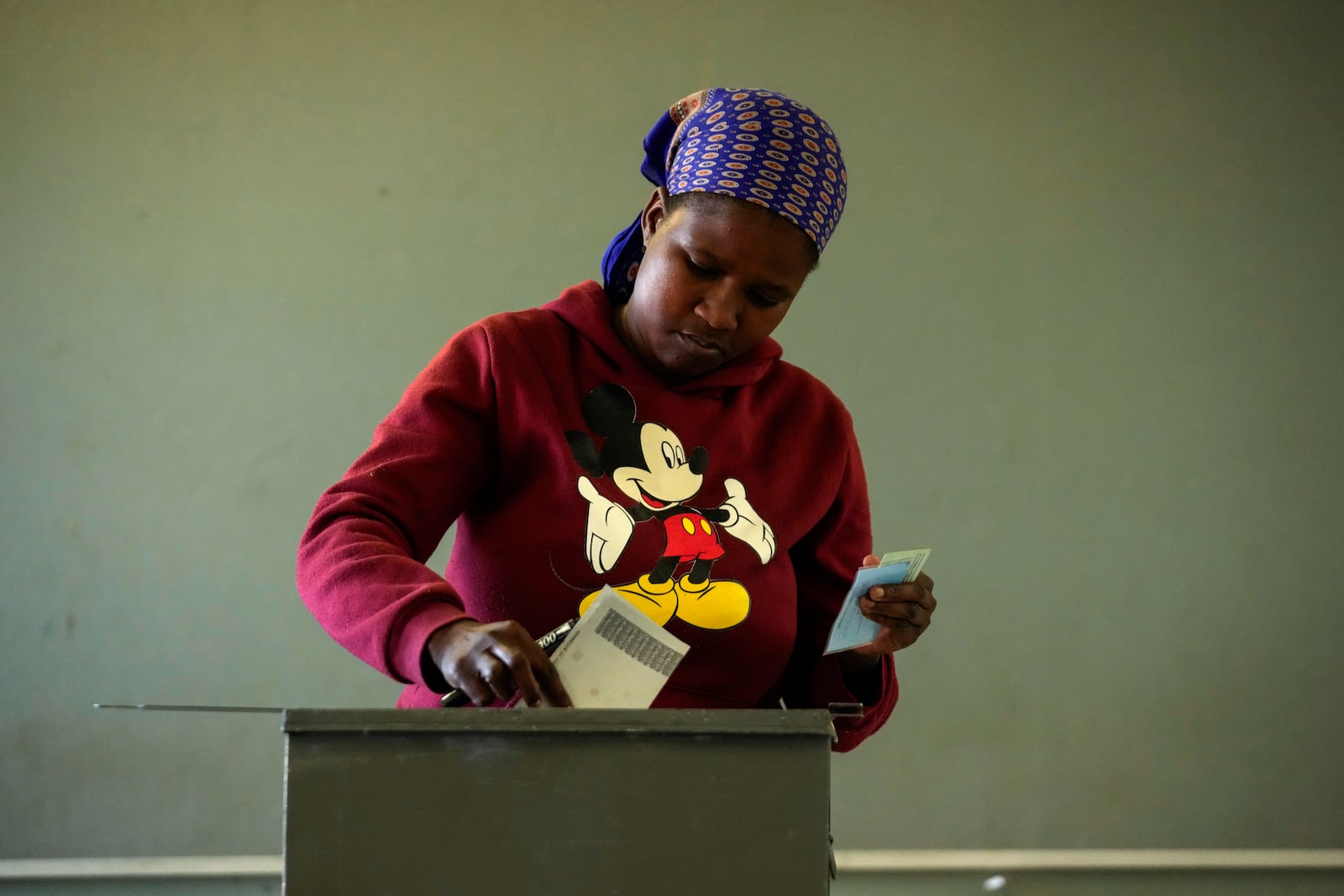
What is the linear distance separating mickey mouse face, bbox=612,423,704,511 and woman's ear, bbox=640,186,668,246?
0.22m

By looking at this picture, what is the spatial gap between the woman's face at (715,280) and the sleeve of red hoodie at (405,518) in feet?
0.60

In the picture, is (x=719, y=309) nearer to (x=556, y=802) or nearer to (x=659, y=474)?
(x=659, y=474)

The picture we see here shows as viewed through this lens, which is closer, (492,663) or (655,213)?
(492,663)

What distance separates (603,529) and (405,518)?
0.19m

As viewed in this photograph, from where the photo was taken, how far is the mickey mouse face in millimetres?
1189

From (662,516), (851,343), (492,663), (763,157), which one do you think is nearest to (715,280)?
(763,157)

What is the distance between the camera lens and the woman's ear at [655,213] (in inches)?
51.1

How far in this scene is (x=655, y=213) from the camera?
1.31 metres

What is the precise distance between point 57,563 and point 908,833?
5.54ft

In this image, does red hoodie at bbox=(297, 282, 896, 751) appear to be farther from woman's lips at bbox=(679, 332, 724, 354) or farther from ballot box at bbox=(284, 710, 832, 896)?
ballot box at bbox=(284, 710, 832, 896)

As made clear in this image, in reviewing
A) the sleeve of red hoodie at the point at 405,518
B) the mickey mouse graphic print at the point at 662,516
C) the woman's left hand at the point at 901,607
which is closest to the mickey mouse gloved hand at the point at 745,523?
the mickey mouse graphic print at the point at 662,516

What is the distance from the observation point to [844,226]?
249cm

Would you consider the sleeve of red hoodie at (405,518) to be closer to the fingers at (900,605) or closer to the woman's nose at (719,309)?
the woman's nose at (719,309)

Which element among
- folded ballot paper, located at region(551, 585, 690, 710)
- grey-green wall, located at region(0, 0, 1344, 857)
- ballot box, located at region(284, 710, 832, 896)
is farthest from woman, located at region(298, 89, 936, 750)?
grey-green wall, located at region(0, 0, 1344, 857)
